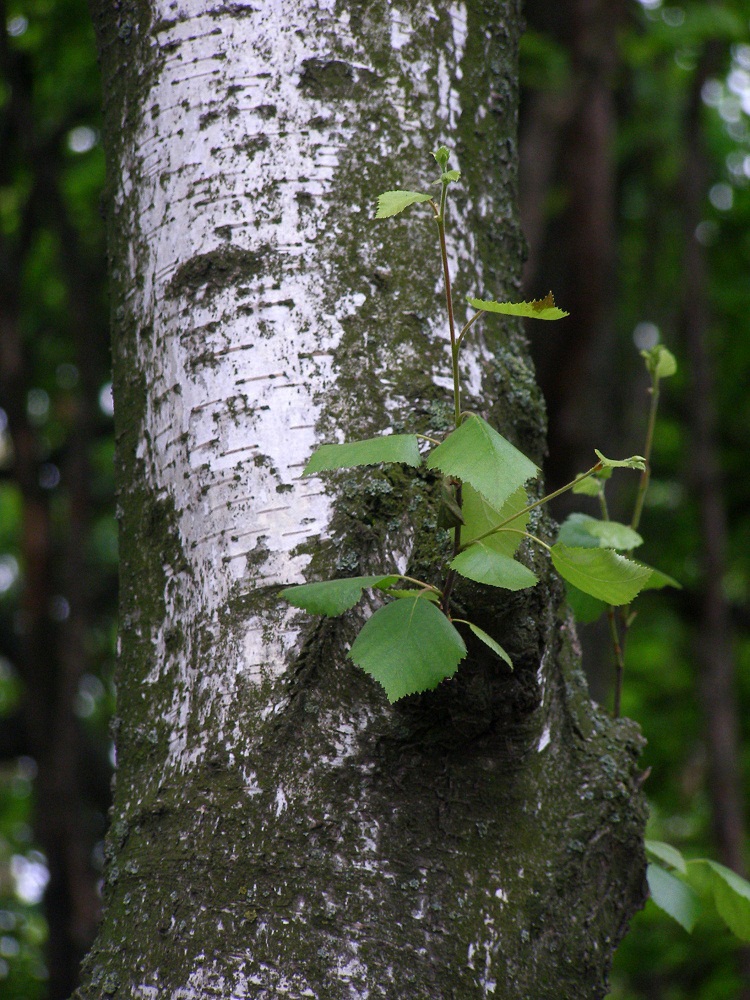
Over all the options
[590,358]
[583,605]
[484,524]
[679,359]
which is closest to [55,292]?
[590,358]

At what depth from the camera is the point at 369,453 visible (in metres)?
0.84

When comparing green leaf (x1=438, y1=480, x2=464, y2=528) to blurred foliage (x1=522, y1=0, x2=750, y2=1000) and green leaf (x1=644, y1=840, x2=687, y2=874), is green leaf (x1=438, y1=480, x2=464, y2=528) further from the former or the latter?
blurred foliage (x1=522, y1=0, x2=750, y2=1000)

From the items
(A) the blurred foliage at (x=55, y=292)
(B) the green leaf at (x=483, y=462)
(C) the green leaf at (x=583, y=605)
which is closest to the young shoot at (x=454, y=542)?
(B) the green leaf at (x=483, y=462)

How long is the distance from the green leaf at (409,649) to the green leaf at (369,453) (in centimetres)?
15

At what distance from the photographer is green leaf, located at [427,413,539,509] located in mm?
798

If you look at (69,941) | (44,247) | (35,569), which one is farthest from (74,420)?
(69,941)

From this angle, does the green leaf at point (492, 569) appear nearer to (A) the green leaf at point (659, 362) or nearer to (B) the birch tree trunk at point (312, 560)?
(B) the birch tree trunk at point (312, 560)

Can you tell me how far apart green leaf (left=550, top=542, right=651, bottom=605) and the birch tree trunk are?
7cm

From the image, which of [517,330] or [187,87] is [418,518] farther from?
[187,87]

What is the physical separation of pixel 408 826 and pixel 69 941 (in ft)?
17.3

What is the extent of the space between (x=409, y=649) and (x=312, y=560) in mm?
229

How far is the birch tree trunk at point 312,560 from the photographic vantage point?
94 cm

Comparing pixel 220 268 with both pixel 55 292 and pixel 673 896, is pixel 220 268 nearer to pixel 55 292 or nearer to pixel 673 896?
pixel 673 896

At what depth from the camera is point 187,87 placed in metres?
1.17
